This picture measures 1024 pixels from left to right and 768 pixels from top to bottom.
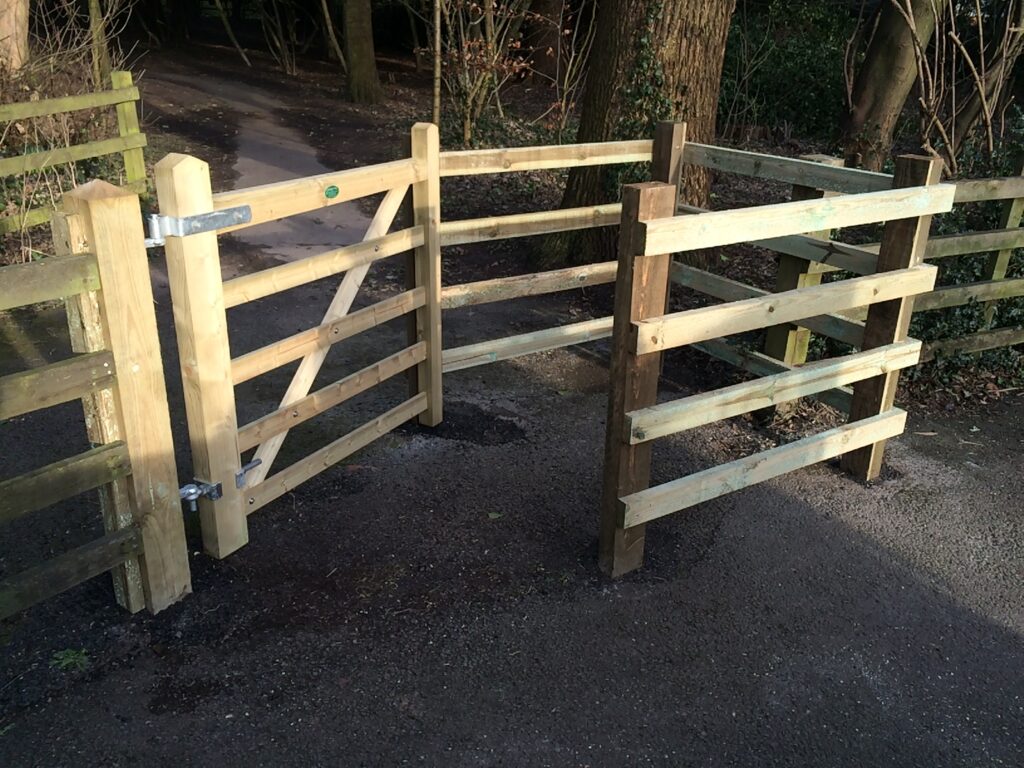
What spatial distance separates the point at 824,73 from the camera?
14328 mm

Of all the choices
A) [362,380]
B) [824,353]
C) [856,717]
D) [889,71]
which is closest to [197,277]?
[362,380]

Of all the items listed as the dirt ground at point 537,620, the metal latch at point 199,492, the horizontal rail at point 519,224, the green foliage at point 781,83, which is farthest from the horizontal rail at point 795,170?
the green foliage at point 781,83

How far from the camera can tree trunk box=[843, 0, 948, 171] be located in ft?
33.7

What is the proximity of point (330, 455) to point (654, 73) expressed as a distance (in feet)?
13.7

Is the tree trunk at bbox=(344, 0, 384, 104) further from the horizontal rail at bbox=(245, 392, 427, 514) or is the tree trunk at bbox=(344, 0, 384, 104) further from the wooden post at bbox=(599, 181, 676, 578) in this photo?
the wooden post at bbox=(599, 181, 676, 578)

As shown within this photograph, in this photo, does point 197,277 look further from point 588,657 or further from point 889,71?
point 889,71

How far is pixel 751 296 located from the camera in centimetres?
504

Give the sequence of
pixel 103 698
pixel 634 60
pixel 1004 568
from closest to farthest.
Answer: pixel 103 698 → pixel 1004 568 → pixel 634 60

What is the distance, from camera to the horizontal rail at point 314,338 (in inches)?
151

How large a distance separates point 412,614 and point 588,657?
Result: 73cm

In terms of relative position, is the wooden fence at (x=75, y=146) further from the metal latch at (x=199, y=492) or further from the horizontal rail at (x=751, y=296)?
the horizontal rail at (x=751, y=296)

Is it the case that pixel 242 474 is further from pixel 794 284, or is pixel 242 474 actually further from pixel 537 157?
pixel 794 284

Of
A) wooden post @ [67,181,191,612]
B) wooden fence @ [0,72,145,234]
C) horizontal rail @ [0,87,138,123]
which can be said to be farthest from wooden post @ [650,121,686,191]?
horizontal rail @ [0,87,138,123]

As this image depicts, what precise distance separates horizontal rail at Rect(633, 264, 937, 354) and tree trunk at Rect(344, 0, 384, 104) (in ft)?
43.6
